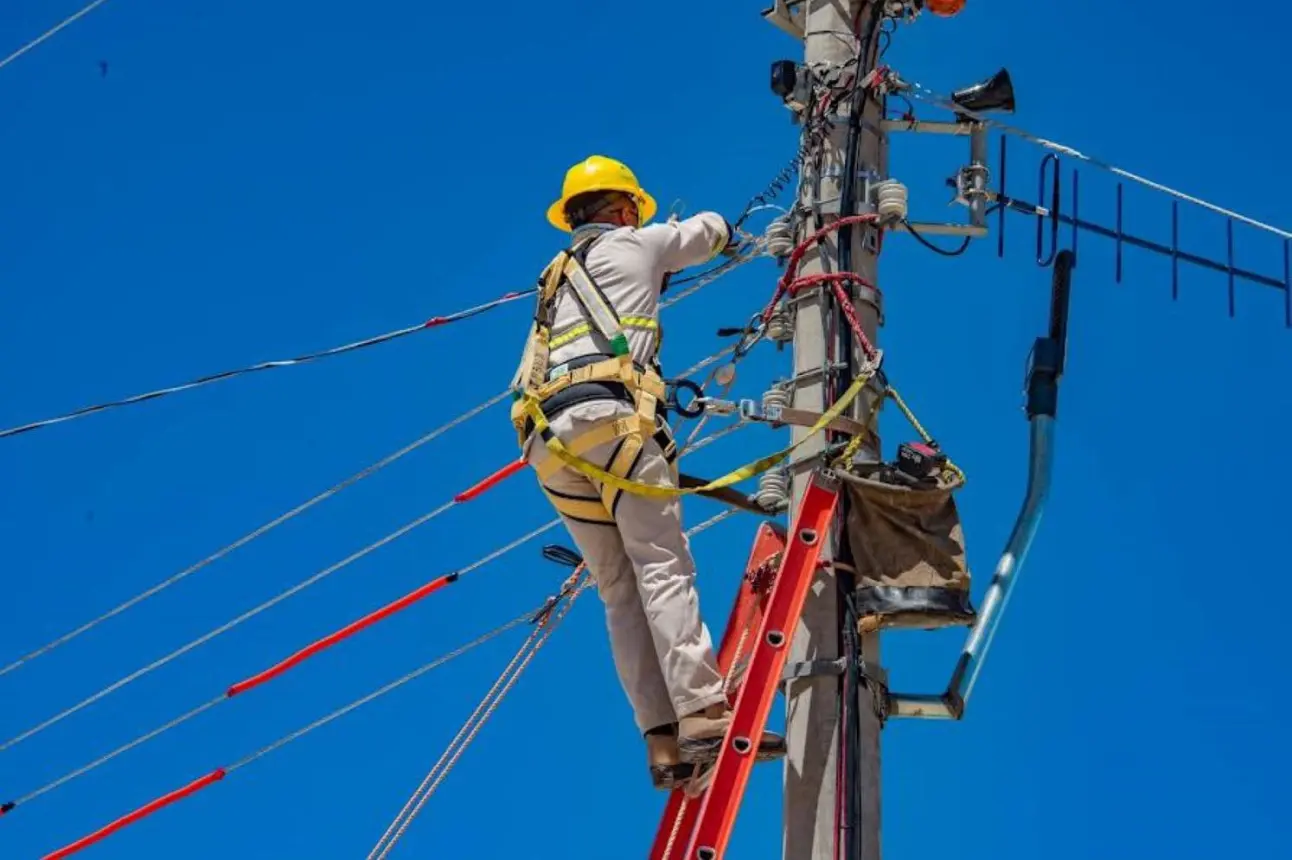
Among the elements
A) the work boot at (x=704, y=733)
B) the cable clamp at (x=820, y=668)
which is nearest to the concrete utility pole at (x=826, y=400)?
the cable clamp at (x=820, y=668)

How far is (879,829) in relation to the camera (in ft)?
26.1

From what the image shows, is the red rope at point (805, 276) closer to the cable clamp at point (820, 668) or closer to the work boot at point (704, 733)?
the cable clamp at point (820, 668)

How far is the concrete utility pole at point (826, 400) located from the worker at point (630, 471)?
9.2 inches

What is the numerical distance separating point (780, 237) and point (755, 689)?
217 centimetres

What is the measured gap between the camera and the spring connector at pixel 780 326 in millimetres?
9180

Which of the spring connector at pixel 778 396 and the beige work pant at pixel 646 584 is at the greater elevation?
the spring connector at pixel 778 396

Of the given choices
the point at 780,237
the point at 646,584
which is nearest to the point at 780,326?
the point at 780,237

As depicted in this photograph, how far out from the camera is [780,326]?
9.24 metres

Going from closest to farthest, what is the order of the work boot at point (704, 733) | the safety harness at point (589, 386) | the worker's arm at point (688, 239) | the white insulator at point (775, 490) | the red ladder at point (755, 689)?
the red ladder at point (755, 689), the work boot at point (704, 733), the safety harness at point (589, 386), the worker's arm at point (688, 239), the white insulator at point (775, 490)

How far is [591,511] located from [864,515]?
3.37 feet

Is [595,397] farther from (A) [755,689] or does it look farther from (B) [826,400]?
(A) [755,689]

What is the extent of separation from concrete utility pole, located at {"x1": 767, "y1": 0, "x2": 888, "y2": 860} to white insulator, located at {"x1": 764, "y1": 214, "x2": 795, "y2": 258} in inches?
2.4

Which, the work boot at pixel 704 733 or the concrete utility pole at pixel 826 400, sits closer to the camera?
the work boot at pixel 704 733

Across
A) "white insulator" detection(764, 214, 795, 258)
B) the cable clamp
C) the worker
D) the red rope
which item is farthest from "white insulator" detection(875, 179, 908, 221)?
the cable clamp
